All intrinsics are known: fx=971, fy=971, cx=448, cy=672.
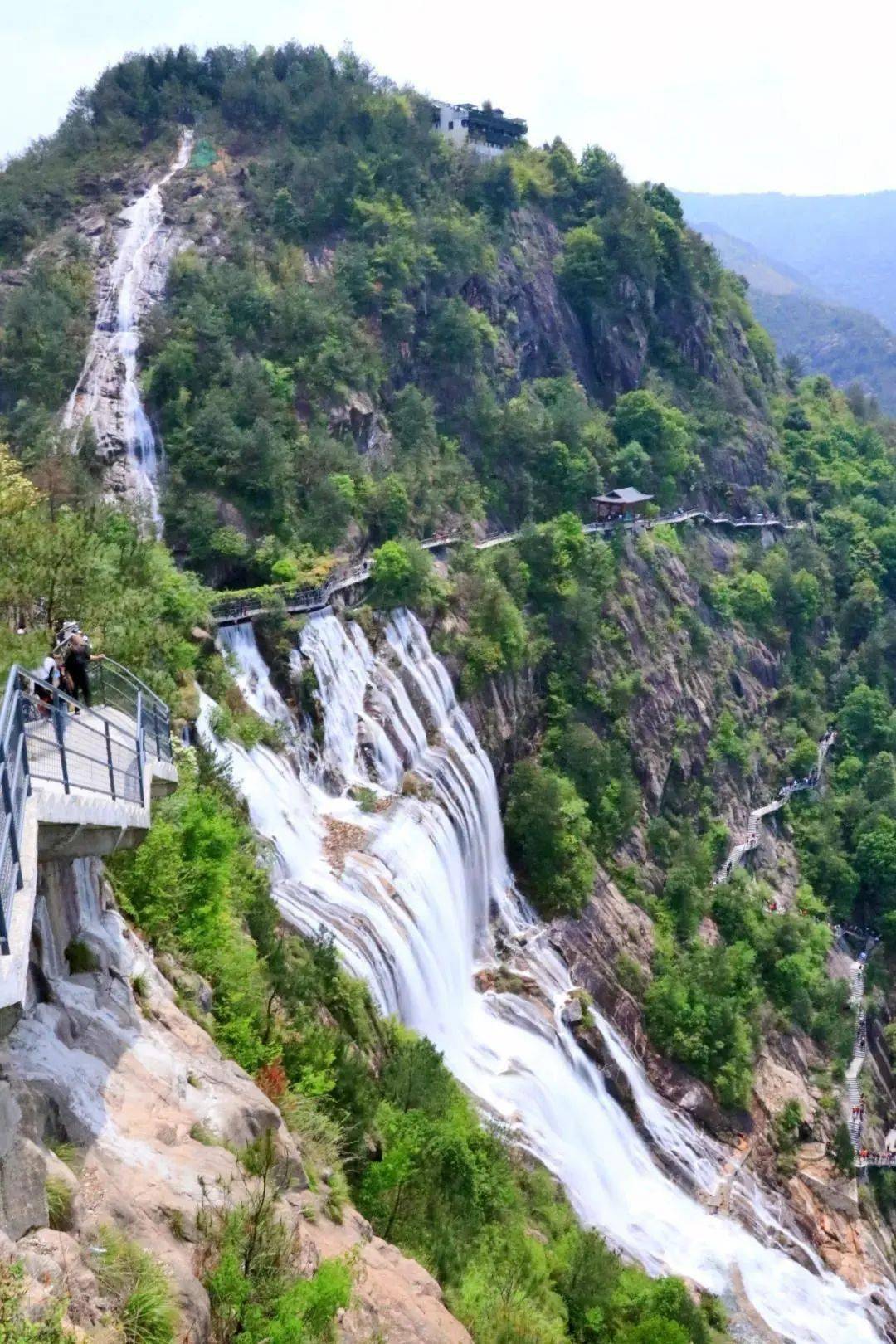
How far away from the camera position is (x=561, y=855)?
33656mm

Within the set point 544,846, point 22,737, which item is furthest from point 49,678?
point 544,846

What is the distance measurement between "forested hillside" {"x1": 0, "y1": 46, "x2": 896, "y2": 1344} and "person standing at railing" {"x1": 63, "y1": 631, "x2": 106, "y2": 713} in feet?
3.20

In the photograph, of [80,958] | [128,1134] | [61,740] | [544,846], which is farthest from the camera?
[544,846]

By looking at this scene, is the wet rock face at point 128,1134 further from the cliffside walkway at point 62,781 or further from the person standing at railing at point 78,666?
the person standing at railing at point 78,666

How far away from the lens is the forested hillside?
15.4 metres

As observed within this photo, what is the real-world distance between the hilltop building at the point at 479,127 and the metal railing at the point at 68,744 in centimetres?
5832

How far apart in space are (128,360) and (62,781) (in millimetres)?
32872

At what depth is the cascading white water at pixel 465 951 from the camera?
74.5 ft

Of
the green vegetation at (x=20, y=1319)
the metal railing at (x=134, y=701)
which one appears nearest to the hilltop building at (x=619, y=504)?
the metal railing at (x=134, y=701)

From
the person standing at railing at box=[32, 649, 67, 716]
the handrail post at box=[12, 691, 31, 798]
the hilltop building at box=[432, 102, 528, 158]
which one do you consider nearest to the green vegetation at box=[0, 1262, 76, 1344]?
the handrail post at box=[12, 691, 31, 798]

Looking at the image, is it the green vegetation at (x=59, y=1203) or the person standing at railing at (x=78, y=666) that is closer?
the green vegetation at (x=59, y=1203)

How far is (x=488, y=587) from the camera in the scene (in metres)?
37.2

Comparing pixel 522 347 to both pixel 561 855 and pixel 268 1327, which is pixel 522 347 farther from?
pixel 268 1327

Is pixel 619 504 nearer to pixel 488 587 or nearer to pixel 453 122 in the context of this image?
pixel 488 587
